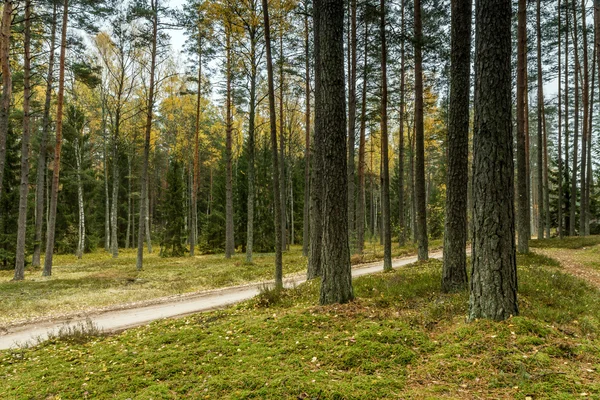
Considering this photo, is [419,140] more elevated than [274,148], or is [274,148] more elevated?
[419,140]

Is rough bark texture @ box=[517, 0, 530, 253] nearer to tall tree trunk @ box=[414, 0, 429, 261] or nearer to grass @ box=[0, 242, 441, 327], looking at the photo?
tall tree trunk @ box=[414, 0, 429, 261]

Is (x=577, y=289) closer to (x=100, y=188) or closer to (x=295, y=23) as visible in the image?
(x=295, y=23)

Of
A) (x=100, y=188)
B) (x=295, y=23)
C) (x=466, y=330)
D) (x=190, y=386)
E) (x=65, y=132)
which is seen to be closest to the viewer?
(x=190, y=386)

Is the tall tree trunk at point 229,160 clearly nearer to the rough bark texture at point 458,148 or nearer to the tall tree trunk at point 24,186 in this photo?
the tall tree trunk at point 24,186

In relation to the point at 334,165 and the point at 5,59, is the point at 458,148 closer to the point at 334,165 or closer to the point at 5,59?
the point at 334,165

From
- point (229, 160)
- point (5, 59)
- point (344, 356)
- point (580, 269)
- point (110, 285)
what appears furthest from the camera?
point (229, 160)

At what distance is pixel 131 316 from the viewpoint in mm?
7672

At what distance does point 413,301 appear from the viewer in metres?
5.55

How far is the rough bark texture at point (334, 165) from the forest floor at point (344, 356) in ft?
1.54

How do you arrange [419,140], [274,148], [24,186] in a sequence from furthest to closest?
[24,186], [419,140], [274,148]

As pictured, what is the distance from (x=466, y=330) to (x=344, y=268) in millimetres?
2006

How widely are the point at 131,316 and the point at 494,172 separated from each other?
8.00m

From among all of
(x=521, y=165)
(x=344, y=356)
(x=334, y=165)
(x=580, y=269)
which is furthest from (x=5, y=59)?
(x=580, y=269)

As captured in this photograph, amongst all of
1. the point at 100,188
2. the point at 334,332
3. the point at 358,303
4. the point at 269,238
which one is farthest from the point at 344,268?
the point at 100,188
